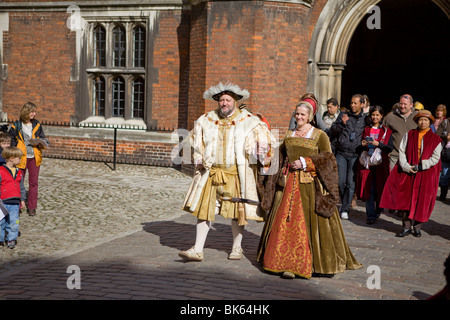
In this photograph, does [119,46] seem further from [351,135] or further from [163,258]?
[163,258]

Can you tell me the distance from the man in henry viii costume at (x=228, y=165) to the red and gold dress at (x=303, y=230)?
31 cm

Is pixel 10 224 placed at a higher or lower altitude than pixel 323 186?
lower

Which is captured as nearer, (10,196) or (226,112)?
(226,112)

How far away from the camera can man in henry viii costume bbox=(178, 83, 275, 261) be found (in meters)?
5.93

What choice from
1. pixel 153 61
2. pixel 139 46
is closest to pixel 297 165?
pixel 153 61

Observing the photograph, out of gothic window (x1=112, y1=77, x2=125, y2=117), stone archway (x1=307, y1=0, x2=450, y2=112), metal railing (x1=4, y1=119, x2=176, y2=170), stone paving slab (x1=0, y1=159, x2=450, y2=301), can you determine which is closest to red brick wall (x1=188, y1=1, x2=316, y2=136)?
stone archway (x1=307, y1=0, x2=450, y2=112)

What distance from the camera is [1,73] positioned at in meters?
15.5

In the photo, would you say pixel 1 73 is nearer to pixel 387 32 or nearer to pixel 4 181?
pixel 4 181

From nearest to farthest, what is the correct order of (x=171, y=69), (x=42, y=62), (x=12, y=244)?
(x=12, y=244)
(x=171, y=69)
(x=42, y=62)

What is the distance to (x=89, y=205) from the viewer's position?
29.9 ft

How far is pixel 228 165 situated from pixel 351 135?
3.25 m

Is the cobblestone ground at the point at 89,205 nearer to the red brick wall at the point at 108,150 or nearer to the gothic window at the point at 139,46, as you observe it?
the red brick wall at the point at 108,150

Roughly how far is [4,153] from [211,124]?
2.46m

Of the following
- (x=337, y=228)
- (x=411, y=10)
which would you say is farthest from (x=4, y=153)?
(x=411, y=10)
